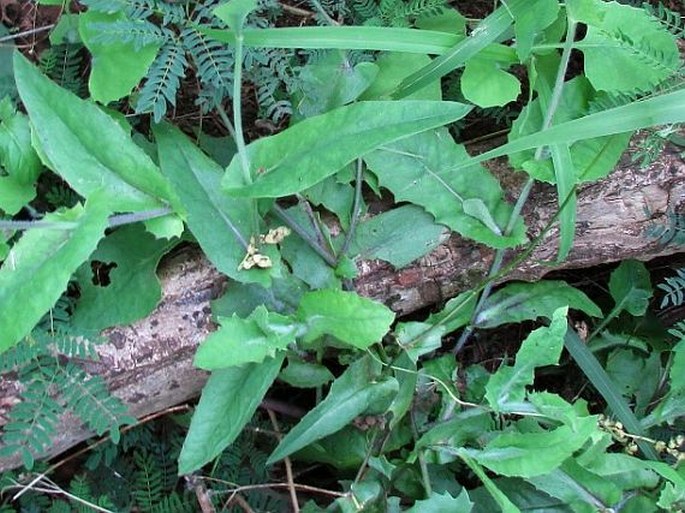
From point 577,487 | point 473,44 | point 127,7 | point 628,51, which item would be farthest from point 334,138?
point 577,487

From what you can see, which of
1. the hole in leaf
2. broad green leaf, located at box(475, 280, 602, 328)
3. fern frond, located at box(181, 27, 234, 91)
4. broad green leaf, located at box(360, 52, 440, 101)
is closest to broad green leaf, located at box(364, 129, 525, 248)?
broad green leaf, located at box(360, 52, 440, 101)

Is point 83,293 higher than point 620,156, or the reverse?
point 620,156

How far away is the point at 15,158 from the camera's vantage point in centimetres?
156

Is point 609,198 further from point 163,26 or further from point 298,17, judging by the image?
point 163,26

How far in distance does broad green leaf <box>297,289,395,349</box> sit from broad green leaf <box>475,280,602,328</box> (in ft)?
1.49

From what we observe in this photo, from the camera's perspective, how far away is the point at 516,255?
175 centimetres

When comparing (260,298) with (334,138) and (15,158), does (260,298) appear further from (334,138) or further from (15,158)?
(15,158)

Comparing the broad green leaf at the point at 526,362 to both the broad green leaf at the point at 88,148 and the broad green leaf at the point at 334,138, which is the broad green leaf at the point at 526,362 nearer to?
the broad green leaf at the point at 334,138

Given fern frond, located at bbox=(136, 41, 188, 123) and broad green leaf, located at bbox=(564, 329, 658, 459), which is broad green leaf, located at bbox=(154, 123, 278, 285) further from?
broad green leaf, located at bbox=(564, 329, 658, 459)

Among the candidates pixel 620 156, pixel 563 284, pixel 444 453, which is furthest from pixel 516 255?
pixel 444 453

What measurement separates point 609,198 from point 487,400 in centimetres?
50

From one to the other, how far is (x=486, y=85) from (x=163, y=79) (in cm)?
64

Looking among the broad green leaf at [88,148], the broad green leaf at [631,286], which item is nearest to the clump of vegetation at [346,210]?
the broad green leaf at [88,148]

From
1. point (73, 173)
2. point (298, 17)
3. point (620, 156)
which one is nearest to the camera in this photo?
point (73, 173)
